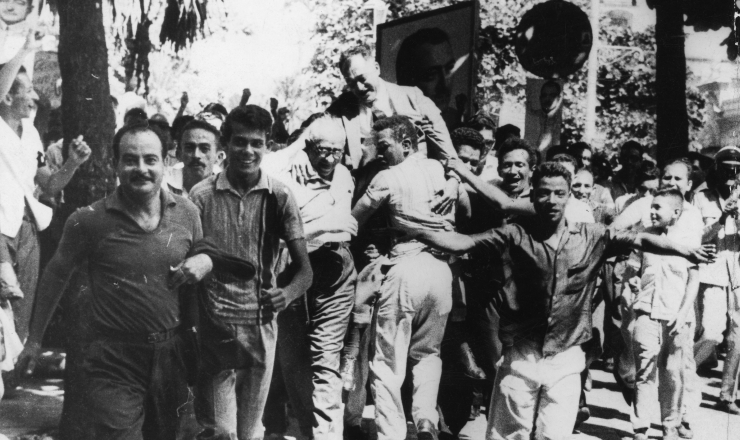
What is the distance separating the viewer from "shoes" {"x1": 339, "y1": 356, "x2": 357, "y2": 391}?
6.24 m

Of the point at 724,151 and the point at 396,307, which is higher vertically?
the point at 724,151

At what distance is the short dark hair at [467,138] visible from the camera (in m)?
6.73

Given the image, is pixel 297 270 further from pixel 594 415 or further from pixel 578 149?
pixel 578 149

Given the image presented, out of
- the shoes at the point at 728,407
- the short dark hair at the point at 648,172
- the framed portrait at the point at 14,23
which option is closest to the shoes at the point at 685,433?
the shoes at the point at 728,407

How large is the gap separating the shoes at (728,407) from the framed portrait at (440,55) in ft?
10.8

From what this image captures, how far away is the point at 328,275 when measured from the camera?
589cm

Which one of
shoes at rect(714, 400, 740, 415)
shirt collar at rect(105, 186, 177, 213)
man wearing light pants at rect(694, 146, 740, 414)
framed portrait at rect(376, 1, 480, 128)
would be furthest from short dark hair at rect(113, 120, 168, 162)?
shoes at rect(714, 400, 740, 415)

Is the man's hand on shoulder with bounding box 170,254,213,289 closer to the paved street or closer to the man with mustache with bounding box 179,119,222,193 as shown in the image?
the man with mustache with bounding box 179,119,222,193

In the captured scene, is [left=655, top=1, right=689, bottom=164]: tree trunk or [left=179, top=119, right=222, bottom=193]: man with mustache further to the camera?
[left=655, top=1, right=689, bottom=164]: tree trunk

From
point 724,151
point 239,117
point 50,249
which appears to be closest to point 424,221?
point 239,117

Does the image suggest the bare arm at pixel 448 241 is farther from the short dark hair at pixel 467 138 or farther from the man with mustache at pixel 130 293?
the short dark hair at pixel 467 138

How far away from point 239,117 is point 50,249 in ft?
4.20

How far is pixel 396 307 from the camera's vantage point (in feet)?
19.4

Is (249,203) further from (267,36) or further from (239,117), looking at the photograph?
(267,36)
